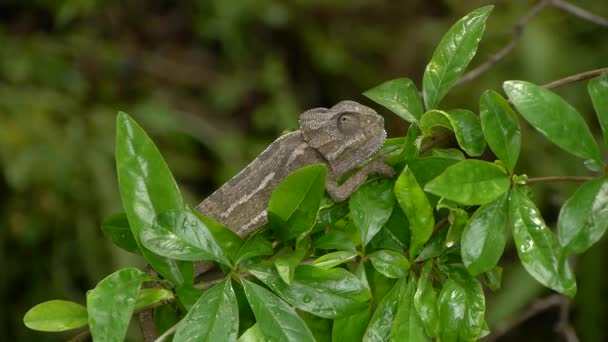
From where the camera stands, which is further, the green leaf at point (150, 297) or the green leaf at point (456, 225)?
the green leaf at point (150, 297)

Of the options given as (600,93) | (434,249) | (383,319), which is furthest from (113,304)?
(600,93)

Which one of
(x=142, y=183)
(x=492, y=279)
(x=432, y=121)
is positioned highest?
(x=142, y=183)

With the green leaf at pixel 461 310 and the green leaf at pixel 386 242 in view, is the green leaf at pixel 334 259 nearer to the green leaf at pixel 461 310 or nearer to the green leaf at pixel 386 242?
the green leaf at pixel 386 242

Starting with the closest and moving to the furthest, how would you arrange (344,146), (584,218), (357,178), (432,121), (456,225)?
(584,218), (456,225), (432,121), (357,178), (344,146)

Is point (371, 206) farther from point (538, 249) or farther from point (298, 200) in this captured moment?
point (538, 249)

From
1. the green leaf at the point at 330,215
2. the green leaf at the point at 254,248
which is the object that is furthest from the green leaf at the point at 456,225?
the green leaf at the point at 254,248

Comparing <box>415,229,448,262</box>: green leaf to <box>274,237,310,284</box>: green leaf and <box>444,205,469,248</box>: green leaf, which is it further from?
<box>274,237,310,284</box>: green leaf
